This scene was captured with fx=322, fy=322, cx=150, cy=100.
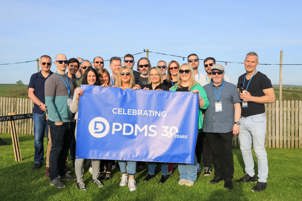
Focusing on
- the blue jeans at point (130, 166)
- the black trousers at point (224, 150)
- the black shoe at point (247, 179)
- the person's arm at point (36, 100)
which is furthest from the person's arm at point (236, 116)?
the person's arm at point (36, 100)

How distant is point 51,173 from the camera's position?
19.5 ft

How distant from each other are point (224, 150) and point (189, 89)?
131cm

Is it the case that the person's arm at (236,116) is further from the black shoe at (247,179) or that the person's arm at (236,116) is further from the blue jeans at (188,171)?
the black shoe at (247,179)

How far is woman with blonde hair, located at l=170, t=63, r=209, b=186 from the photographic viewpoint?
588 centimetres

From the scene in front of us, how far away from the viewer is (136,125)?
584cm

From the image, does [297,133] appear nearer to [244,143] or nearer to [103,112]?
[244,143]

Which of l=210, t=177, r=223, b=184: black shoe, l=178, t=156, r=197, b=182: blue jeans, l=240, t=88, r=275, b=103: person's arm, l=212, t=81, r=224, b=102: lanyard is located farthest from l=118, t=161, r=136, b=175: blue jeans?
l=240, t=88, r=275, b=103: person's arm

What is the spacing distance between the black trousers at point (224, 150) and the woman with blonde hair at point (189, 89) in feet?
1.23

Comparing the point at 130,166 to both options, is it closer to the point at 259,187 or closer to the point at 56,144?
the point at 56,144

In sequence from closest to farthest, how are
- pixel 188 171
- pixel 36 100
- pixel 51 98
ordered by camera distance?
1. pixel 51 98
2. pixel 188 171
3. pixel 36 100

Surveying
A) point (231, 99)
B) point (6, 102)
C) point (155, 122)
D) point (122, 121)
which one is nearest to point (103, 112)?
point (122, 121)

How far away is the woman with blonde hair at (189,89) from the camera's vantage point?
5883mm

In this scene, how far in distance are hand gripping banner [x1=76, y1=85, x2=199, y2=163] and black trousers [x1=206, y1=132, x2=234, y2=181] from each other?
449 mm

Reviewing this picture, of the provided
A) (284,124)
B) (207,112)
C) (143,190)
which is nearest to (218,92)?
(207,112)
